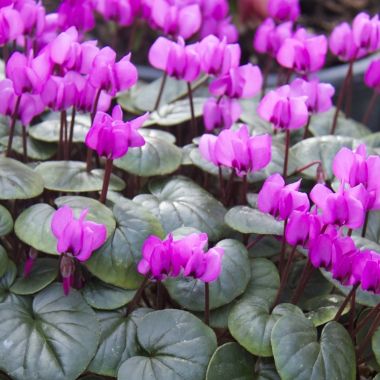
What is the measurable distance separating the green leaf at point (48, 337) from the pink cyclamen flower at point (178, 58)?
458mm

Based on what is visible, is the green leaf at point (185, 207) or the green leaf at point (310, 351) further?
the green leaf at point (185, 207)

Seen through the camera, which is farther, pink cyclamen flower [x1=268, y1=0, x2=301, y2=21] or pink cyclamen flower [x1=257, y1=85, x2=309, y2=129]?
pink cyclamen flower [x1=268, y1=0, x2=301, y2=21]

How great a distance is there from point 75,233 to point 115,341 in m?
0.19

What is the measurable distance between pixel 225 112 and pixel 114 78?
0.89ft

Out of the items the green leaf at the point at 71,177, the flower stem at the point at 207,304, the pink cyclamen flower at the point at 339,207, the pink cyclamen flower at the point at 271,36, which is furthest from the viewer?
the pink cyclamen flower at the point at 271,36

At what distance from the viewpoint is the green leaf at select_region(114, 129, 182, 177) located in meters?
1.47

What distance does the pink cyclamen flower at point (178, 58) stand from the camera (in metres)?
1.47

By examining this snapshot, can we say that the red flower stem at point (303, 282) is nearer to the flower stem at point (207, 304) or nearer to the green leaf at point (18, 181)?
the flower stem at point (207, 304)

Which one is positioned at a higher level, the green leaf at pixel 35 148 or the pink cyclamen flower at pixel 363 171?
the pink cyclamen flower at pixel 363 171

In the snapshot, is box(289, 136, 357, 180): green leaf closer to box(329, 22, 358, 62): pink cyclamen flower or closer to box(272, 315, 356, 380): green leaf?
box(329, 22, 358, 62): pink cyclamen flower

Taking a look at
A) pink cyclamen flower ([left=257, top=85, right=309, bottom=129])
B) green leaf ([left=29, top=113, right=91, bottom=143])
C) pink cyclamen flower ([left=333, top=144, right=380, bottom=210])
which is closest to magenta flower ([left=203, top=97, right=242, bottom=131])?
pink cyclamen flower ([left=257, top=85, right=309, bottom=129])

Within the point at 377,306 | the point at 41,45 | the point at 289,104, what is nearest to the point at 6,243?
the point at 41,45

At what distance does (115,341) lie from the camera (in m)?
1.24

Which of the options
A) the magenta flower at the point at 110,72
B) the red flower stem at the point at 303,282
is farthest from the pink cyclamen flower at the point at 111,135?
the red flower stem at the point at 303,282
